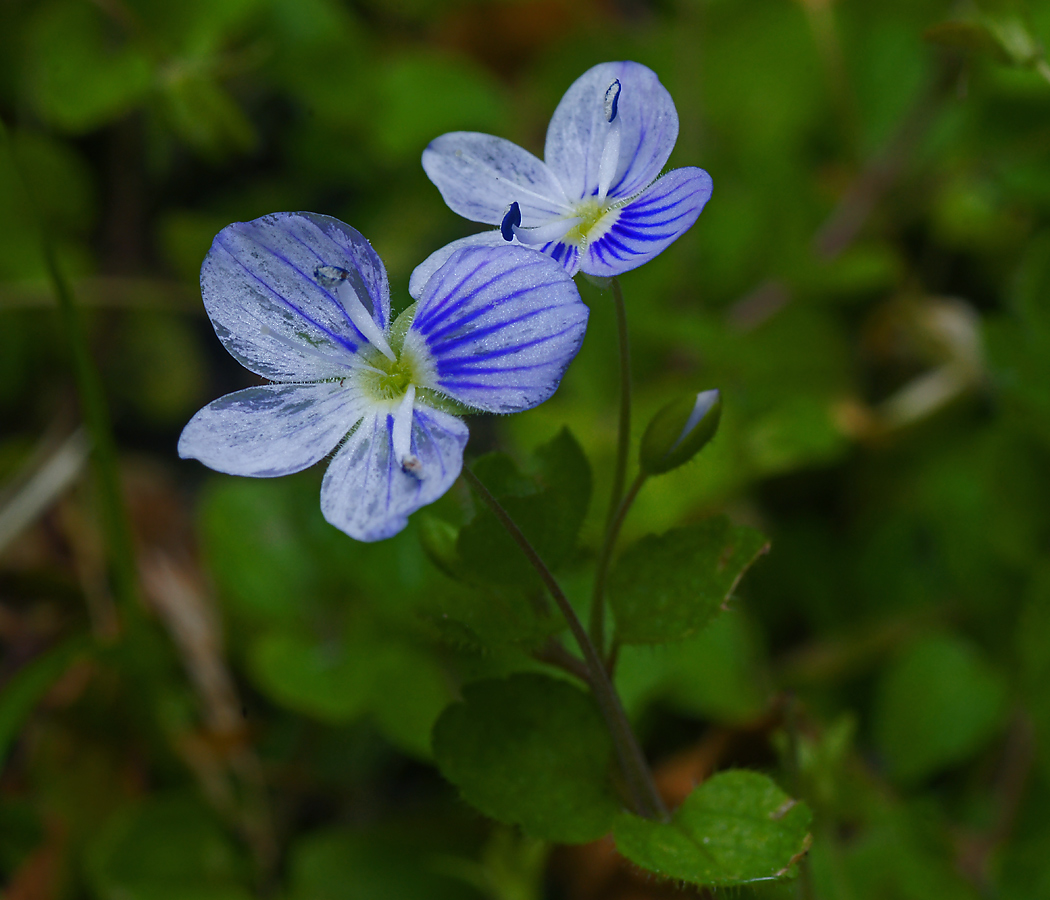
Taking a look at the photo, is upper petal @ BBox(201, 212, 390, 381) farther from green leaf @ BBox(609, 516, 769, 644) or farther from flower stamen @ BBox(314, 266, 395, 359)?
green leaf @ BBox(609, 516, 769, 644)

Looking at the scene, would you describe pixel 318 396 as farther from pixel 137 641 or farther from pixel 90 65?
pixel 90 65

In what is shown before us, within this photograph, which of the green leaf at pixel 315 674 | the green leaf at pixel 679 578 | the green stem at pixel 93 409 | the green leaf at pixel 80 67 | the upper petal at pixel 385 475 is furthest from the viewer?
the green leaf at pixel 80 67

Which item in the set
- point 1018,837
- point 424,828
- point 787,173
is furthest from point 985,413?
point 424,828

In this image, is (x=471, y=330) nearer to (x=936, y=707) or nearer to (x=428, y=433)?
(x=428, y=433)

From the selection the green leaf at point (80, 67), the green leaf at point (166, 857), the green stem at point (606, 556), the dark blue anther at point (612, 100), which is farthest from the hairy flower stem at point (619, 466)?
the green leaf at point (80, 67)

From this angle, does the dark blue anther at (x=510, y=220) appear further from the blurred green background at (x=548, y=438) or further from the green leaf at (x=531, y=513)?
the blurred green background at (x=548, y=438)

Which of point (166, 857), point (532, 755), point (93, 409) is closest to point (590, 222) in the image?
point (532, 755)

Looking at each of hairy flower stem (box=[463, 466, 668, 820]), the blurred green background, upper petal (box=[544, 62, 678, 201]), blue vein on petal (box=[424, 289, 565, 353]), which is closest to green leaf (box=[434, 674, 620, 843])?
hairy flower stem (box=[463, 466, 668, 820])
